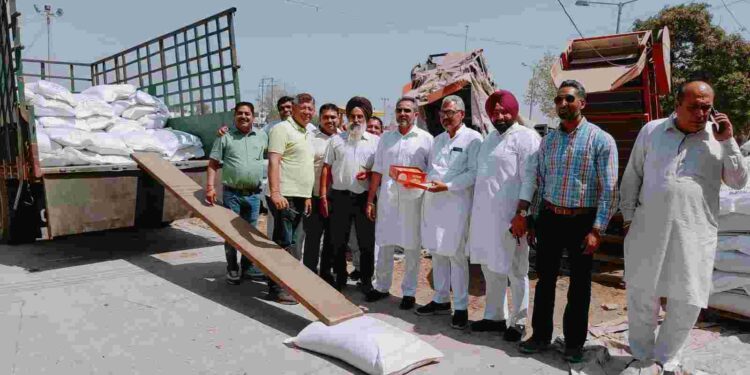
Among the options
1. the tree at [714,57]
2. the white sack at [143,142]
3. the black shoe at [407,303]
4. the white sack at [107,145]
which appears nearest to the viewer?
the black shoe at [407,303]

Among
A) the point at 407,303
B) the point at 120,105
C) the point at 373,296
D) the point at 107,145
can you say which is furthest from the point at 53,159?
the point at 407,303

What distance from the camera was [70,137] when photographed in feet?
16.5

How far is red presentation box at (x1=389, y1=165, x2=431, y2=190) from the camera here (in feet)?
12.3

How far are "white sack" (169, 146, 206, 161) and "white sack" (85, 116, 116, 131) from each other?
2.43 ft

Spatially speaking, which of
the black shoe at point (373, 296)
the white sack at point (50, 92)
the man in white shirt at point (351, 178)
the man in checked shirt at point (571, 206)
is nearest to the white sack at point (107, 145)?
the white sack at point (50, 92)

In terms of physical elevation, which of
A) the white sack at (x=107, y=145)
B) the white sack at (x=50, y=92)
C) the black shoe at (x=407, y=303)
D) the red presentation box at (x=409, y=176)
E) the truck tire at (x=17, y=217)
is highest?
the white sack at (x=50, y=92)

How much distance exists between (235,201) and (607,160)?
9.90 feet

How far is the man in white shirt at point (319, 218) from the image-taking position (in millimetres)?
4469

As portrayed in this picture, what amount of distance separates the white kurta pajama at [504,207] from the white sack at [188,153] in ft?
11.4

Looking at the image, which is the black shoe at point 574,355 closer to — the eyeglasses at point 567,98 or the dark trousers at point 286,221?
the eyeglasses at point 567,98

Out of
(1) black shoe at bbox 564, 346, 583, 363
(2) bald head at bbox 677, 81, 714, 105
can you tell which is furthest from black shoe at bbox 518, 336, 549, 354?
(2) bald head at bbox 677, 81, 714, 105

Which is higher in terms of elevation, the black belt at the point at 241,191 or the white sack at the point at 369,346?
the black belt at the point at 241,191

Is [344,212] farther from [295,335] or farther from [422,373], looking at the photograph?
[422,373]

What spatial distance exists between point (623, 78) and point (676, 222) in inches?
92.9
